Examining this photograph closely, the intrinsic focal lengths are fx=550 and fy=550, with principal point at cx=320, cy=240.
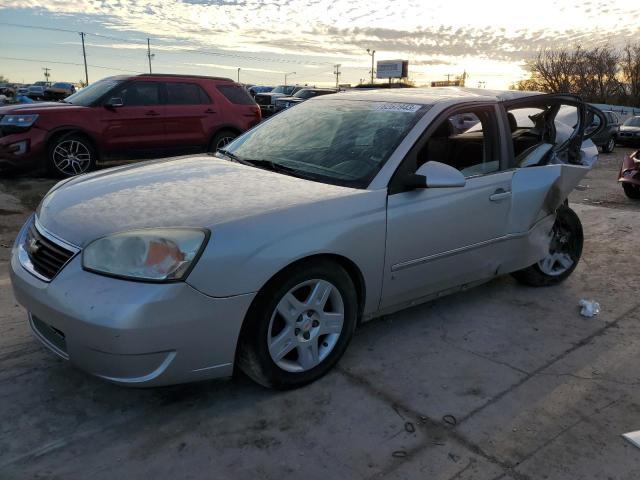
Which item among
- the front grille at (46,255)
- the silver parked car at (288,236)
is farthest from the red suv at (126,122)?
the front grille at (46,255)

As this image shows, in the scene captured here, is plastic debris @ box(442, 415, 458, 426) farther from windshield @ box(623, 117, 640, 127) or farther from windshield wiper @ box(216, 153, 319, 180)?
windshield @ box(623, 117, 640, 127)

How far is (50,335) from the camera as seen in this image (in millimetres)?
2672

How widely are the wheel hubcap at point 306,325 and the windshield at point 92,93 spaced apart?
7.12m

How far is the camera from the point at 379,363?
10.8ft

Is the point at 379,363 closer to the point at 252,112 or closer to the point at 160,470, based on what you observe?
the point at 160,470

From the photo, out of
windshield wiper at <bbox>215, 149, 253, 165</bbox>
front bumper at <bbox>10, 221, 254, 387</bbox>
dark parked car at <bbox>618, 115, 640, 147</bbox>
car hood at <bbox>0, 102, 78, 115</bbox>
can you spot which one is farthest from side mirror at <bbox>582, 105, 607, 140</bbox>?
dark parked car at <bbox>618, 115, 640, 147</bbox>

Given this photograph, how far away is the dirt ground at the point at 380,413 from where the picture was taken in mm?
2387

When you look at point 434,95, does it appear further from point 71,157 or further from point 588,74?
point 588,74

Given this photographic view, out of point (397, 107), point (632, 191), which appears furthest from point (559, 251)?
point (632, 191)

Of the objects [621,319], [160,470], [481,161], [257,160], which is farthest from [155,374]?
[621,319]

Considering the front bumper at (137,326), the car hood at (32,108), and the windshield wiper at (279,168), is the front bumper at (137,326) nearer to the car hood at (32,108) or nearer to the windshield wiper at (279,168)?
the windshield wiper at (279,168)

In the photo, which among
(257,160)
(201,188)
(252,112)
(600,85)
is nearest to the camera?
(201,188)

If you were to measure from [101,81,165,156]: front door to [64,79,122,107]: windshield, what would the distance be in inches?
7.5

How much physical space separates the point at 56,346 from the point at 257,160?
1692 millimetres
